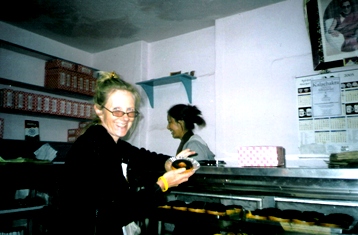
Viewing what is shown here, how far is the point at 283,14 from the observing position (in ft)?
11.1

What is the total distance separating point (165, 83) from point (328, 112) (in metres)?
2.40

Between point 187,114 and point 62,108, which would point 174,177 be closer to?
point 187,114

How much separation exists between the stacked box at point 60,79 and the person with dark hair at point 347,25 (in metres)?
3.72

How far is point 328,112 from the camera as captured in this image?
118 inches

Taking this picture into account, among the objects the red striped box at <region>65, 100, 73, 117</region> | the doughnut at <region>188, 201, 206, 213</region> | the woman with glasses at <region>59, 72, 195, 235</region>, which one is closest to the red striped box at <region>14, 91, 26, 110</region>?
the red striped box at <region>65, 100, 73, 117</region>

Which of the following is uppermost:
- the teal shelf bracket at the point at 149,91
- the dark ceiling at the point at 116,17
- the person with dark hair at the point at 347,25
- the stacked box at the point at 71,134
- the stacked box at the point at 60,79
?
the dark ceiling at the point at 116,17

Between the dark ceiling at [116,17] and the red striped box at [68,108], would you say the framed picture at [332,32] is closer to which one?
the dark ceiling at [116,17]

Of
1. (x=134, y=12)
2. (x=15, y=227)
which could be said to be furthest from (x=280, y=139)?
(x=15, y=227)

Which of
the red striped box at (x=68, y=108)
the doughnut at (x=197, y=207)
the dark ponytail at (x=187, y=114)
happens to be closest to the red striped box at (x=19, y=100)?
the red striped box at (x=68, y=108)

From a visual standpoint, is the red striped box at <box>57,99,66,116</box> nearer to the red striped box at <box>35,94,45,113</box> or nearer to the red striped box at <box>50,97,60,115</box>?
the red striped box at <box>50,97,60,115</box>

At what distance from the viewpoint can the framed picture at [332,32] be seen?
9.24 ft

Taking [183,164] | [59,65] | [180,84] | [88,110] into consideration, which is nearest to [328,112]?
[183,164]

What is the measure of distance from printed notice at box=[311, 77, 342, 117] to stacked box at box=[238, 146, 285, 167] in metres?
1.53

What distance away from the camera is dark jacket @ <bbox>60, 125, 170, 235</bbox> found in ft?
4.38
